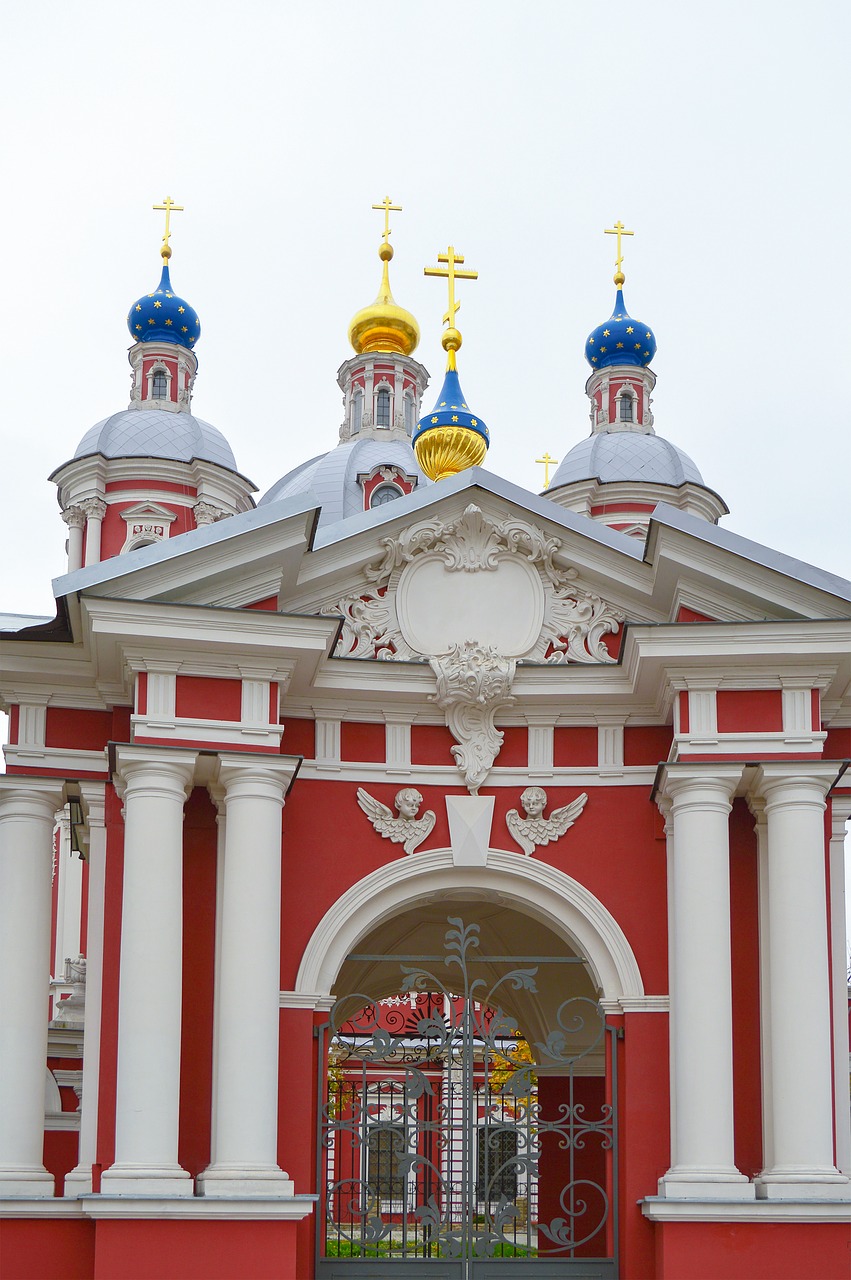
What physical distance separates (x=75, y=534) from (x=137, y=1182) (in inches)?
682

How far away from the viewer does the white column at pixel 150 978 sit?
32.3ft

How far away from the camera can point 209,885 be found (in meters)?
10.9

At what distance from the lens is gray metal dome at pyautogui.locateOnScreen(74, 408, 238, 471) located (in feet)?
86.7

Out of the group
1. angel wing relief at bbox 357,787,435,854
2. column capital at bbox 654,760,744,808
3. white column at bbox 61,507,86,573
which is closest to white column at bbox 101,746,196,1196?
angel wing relief at bbox 357,787,435,854

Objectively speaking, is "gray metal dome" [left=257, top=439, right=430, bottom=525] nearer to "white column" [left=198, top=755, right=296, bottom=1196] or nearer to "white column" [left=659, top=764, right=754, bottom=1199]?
"white column" [left=198, top=755, right=296, bottom=1196]

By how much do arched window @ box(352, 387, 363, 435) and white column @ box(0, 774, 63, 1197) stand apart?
61.7 ft

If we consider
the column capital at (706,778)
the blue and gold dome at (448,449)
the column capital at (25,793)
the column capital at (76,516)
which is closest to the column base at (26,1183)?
the column capital at (25,793)

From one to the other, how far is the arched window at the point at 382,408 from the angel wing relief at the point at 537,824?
18396mm

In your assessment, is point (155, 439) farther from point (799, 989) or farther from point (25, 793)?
point (799, 989)

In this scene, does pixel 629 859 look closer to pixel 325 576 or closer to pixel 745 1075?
pixel 745 1075

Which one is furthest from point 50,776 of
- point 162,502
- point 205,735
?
point 162,502

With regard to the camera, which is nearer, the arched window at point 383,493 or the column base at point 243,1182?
the column base at point 243,1182

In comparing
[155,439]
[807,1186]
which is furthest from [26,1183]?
[155,439]

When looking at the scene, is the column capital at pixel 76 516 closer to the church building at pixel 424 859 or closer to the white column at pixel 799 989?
the church building at pixel 424 859
